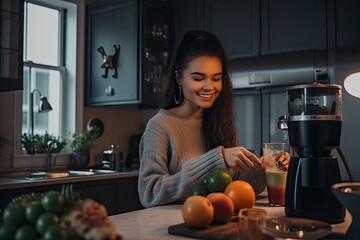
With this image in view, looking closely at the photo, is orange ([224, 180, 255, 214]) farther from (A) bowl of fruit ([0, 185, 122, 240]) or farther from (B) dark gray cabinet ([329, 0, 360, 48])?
(B) dark gray cabinet ([329, 0, 360, 48])

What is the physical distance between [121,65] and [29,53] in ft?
2.46

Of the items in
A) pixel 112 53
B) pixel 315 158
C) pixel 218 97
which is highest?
pixel 112 53

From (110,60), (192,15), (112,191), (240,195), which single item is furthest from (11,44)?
(240,195)

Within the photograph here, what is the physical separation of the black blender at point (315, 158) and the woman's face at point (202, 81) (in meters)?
0.40

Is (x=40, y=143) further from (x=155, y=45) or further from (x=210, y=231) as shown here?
(x=210, y=231)

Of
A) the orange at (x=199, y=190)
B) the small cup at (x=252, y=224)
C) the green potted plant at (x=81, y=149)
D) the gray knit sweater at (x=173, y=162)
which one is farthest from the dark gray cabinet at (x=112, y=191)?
the small cup at (x=252, y=224)

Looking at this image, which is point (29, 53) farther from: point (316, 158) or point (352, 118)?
point (316, 158)

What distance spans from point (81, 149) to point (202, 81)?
2.11 m

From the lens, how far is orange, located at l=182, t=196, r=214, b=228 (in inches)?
43.1

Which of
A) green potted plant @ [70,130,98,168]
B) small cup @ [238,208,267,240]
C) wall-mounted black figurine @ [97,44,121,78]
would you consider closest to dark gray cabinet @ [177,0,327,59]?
wall-mounted black figurine @ [97,44,121,78]

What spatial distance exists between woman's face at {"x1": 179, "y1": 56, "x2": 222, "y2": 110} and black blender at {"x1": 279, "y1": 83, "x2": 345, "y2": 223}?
1.31ft

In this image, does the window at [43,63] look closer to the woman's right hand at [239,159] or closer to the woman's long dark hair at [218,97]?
the woman's long dark hair at [218,97]

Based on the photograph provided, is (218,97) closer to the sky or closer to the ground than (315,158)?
closer to the sky

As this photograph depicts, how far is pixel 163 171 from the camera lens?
5.24ft
